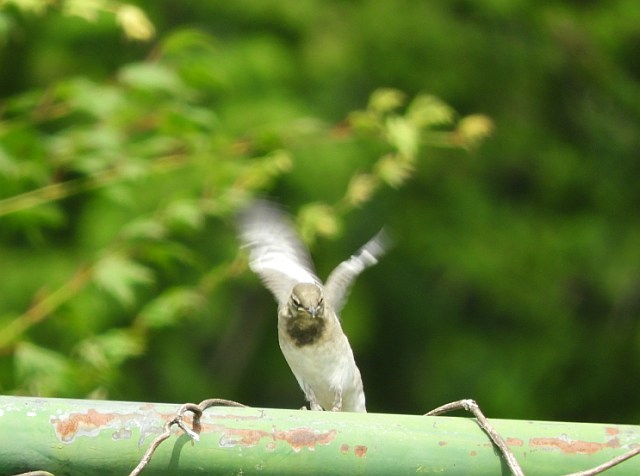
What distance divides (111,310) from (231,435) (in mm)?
5227

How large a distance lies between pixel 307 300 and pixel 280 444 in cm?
187

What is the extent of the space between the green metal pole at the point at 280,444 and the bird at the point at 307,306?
6.05ft

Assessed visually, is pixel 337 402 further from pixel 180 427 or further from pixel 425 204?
pixel 425 204

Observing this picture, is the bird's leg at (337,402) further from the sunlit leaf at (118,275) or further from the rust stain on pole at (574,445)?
the rust stain on pole at (574,445)

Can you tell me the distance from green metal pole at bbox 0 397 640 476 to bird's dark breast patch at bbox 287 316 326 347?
1.88 metres

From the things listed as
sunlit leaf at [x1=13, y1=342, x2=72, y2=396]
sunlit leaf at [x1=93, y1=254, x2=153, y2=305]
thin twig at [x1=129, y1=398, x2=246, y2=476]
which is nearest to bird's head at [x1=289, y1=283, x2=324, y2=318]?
sunlit leaf at [x1=93, y1=254, x2=153, y2=305]

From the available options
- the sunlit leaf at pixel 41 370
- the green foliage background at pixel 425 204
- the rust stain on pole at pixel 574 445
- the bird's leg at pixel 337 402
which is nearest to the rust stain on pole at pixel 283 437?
the rust stain on pole at pixel 574 445

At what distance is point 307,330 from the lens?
341cm

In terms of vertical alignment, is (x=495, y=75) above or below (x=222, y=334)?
above

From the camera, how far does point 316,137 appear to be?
13.4ft

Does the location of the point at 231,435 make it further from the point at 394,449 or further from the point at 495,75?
the point at 495,75

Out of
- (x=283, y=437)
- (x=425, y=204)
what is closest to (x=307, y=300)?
(x=283, y=437)

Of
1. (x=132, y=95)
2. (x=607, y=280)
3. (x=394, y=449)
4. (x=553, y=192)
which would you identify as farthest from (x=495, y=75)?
(x=394, y=449)

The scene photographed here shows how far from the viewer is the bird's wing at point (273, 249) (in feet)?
12.4
